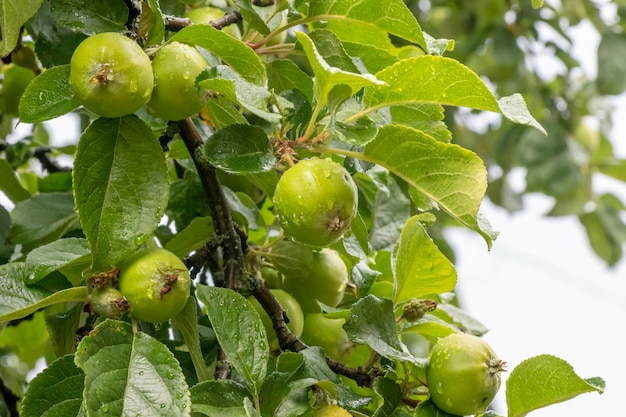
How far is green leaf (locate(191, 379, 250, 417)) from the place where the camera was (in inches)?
24.6

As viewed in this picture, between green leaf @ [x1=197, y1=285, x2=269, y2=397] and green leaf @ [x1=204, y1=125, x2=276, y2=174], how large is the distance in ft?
0.36

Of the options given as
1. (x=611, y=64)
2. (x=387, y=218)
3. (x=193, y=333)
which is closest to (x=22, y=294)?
(x=193, y=333)

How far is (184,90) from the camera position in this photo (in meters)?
0.67

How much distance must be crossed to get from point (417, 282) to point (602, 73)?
1484 mm

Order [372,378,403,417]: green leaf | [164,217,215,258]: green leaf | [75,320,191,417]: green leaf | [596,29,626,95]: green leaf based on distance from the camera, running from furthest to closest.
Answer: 1. [596,29,626,95]: green leaf
2. [164,217,215,258]: green leaf
3. [372,378,403,417]: green leaf
4. [75,320,191,417]: green leaf

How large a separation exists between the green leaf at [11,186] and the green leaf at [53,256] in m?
0.36

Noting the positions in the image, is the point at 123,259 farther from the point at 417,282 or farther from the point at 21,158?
the point at 21,158

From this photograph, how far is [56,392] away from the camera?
25.8 inches

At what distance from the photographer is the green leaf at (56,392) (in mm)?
641

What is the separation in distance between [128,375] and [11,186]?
50 centimetres

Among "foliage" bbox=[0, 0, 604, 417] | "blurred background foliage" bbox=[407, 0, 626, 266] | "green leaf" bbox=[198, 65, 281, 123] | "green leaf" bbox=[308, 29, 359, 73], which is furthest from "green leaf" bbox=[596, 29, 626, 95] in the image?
"green leaf" bbox=[198, 65, 281, 123]

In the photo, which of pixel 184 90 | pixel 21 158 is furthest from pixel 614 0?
pixel 184 90

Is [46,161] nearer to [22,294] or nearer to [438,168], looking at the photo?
[22,294]

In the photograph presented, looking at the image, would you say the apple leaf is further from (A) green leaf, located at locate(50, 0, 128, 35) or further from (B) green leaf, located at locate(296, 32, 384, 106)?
(A) green leaf, located at locate(50, 0, 128, 35)
